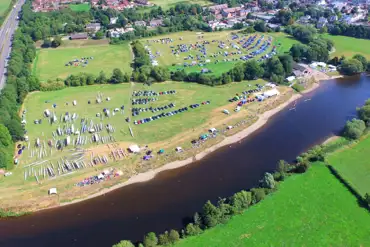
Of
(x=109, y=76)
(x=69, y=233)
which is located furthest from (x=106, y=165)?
(x=109, y=76)

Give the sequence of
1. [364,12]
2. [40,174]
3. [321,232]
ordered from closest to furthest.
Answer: [321,232] < [40,174] < [364,12]

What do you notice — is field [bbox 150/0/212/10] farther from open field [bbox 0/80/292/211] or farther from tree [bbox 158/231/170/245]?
tree [bbox 158/231/170/245]

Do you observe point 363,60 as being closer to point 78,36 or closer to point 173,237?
point 173,237

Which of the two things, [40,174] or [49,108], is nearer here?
[40,174]

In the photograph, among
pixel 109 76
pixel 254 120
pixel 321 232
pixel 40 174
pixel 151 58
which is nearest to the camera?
pixel 321 232

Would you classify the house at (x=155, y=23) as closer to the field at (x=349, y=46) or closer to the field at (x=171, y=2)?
the field at (x=171, y=2)

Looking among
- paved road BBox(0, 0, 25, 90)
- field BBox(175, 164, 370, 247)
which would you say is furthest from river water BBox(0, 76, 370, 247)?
paved road BBox(0, 0, 25, 90)

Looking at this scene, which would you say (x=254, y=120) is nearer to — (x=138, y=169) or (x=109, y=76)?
(x=138, y=169)
